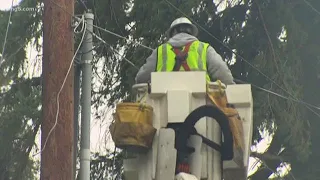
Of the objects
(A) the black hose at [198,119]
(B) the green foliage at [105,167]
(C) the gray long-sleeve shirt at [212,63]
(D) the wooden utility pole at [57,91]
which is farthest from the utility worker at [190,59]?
(B) the green foliage at [105,167]

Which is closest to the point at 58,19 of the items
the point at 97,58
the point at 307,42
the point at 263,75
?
the point at 97,58

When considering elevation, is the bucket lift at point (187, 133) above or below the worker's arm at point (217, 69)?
below

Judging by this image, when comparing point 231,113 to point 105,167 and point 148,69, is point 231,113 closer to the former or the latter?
point 148,69

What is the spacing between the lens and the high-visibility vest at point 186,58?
714cm

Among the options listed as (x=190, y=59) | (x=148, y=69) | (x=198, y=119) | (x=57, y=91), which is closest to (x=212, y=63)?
(x=190, y=59)

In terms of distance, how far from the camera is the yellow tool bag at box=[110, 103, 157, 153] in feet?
22.1

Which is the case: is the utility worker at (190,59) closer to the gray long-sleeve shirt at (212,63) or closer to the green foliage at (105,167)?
the gray long-sleeve shirt at (212,63)

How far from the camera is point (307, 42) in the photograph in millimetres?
A: 15383

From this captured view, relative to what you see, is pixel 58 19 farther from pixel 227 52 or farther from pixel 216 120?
pixel 227 52

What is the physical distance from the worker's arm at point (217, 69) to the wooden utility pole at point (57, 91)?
1394 mm

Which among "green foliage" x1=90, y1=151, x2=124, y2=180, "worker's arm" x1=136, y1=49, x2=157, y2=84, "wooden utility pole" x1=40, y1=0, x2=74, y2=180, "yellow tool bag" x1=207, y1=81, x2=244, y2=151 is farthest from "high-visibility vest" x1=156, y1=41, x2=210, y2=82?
"green foliage" x1=90, y1=151, x2=124, y2=180

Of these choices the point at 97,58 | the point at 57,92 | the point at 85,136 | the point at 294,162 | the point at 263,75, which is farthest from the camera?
the point at 294,162

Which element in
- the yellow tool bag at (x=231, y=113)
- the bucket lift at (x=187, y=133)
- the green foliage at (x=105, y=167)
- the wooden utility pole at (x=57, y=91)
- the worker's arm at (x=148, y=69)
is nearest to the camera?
the bucket lift at (x=187, y=133)

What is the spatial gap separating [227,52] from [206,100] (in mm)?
7983
